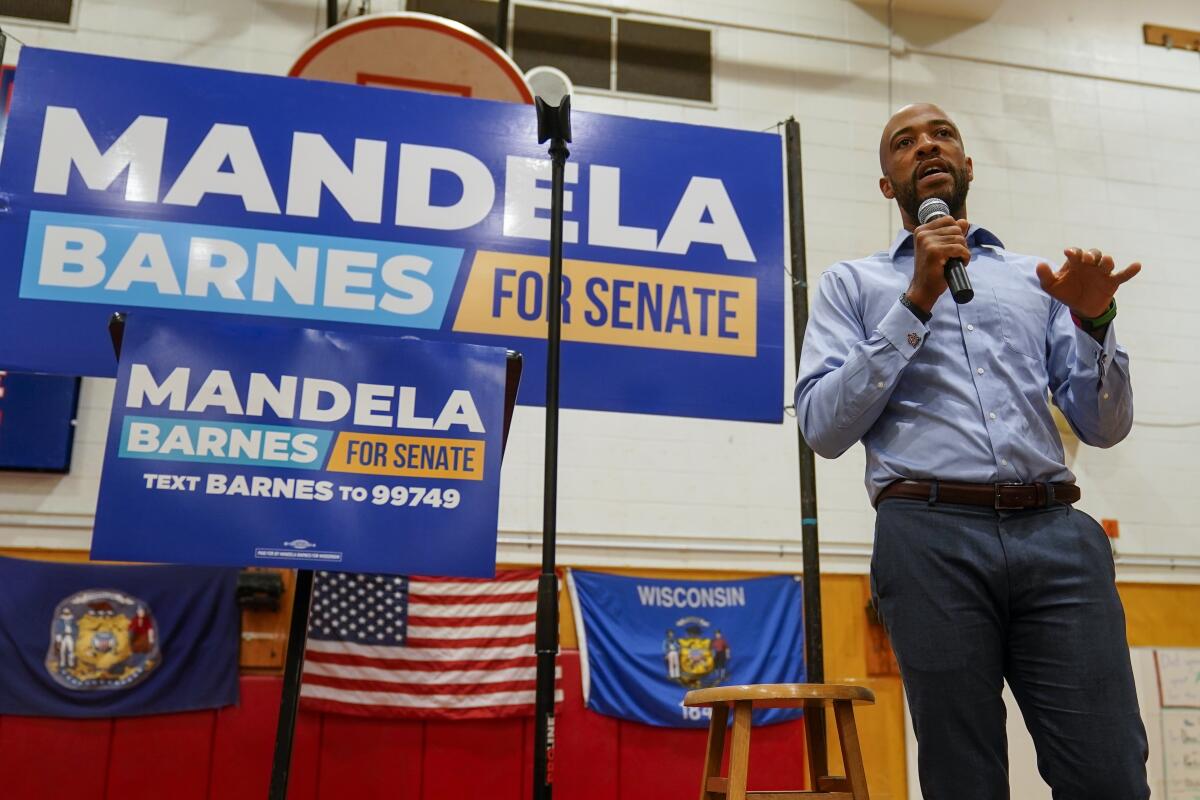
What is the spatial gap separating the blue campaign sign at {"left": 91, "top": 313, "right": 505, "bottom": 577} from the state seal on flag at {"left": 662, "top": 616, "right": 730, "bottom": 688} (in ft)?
10.5

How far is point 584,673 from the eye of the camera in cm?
533

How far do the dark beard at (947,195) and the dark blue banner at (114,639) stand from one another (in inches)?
165

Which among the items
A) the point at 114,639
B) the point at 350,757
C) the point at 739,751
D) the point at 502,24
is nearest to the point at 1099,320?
the point at 739,751

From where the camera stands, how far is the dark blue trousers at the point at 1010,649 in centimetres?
151

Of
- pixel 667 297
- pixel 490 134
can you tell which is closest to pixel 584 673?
pixel 667 297

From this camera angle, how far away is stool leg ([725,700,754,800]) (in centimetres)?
198

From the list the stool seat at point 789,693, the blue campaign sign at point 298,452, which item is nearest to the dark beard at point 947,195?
the stool seat at point 789,693

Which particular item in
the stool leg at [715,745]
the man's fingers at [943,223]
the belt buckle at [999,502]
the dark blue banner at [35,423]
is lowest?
the stool leg at [715,745]

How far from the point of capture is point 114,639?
16.2 feet

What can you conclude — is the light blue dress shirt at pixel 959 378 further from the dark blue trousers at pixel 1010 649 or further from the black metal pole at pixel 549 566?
the black metal pole at pixel 549 566

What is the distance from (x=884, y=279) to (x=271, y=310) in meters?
1.93

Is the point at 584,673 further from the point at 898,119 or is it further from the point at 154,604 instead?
the point at 898,119

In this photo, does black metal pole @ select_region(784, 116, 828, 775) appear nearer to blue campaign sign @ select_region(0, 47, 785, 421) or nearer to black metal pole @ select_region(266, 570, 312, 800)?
blue campaign sign @ select_region(0, 47, 785, 421)

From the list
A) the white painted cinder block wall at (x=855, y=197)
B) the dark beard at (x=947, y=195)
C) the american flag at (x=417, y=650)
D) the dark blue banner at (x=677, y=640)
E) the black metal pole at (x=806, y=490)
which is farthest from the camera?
the white painted cinder block wall at (x=855, y=197)
